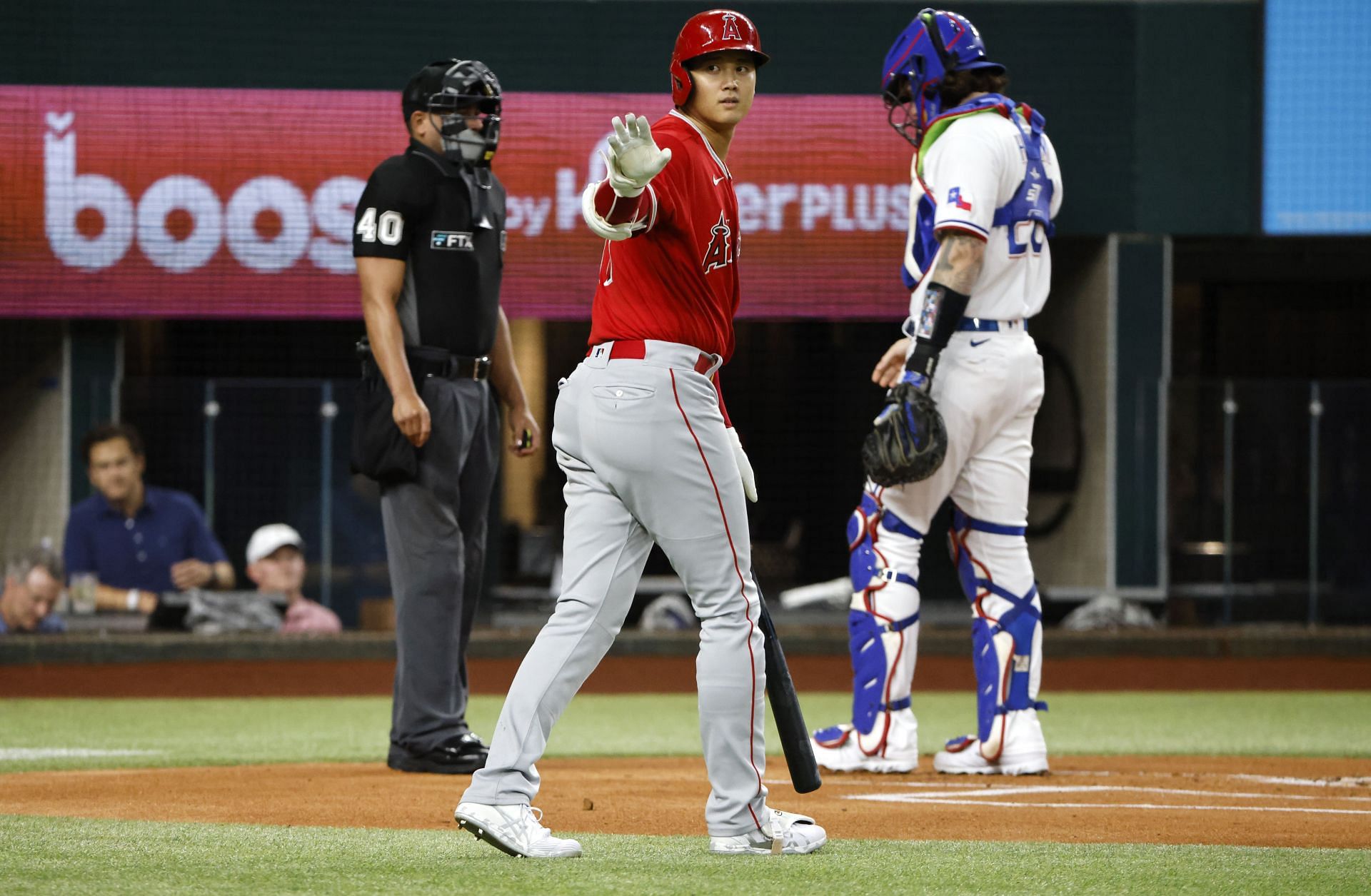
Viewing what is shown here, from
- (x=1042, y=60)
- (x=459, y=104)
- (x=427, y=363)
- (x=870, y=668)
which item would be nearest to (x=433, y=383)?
(x=427, y=363)

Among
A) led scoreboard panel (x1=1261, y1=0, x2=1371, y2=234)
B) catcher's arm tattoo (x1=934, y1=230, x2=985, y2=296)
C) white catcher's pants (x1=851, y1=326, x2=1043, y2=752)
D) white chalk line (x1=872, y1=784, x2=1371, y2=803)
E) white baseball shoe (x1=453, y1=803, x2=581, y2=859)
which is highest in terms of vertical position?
led scoreboard panel (x1=1261, y1=0, x2=1371, y2=234)

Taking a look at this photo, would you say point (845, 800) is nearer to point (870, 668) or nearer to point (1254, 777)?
point (870, 668)

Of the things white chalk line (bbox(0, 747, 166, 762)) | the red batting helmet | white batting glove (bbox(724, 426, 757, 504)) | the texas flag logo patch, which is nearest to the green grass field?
white chalk line (bbox(0, 747, 166, 762))

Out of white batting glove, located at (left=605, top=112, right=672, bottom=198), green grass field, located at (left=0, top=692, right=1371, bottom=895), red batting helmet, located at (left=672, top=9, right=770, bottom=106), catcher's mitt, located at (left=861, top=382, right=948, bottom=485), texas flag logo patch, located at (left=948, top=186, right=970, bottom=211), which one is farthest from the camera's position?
texas flag logo patch, located at (left=948, top=186, right=970, bottom=211)

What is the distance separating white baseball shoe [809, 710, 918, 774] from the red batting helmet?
2.96 m

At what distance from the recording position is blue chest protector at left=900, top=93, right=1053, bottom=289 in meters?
6.79

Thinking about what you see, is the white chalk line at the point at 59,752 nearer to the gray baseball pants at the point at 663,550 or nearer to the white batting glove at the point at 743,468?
the gray baseball pants at the point at 663,550

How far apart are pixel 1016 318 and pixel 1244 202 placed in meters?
10.7

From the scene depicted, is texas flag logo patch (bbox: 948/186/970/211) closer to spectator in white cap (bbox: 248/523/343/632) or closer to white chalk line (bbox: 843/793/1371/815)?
white chalk line (bbox: 843/793/1371/815)

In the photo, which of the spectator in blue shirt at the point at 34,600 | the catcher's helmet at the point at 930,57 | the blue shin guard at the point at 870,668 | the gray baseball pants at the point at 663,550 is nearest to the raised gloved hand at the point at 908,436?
the blue shin guard at the point at 870,668

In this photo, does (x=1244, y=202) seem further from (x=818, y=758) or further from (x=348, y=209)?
(x=818, y=758)

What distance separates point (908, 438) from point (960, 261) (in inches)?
26.0

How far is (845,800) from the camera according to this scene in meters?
5.86

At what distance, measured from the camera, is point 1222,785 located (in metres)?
6.52
